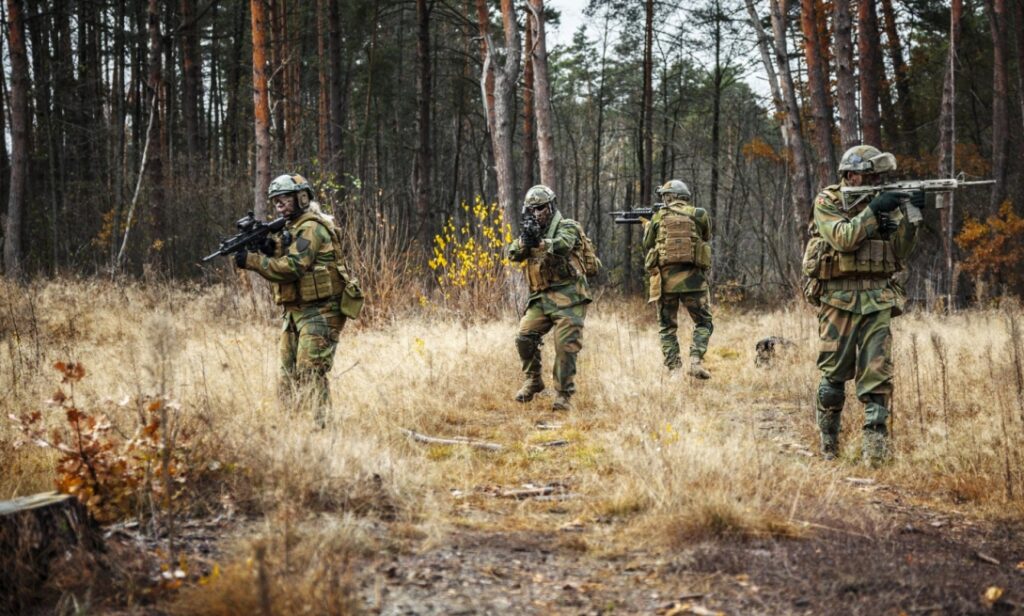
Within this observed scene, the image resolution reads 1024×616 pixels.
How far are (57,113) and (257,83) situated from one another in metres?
15.1

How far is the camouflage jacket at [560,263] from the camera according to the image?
7.03 m

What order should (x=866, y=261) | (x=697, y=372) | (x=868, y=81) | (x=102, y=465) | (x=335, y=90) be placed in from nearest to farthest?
1. (x=102, y=465)
2. (x=866, y=261)
3. (x=697, y=372)
4. (x=868, y=81)
5. (x=335, y=90)

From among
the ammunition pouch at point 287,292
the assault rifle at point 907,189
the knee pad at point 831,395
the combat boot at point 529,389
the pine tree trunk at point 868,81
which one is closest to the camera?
the assault rifle at point 907,189

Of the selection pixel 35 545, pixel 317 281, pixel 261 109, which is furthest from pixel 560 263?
pixel 261 109

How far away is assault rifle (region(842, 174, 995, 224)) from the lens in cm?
491

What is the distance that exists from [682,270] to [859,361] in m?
3.54

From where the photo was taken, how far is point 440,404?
6910 mm

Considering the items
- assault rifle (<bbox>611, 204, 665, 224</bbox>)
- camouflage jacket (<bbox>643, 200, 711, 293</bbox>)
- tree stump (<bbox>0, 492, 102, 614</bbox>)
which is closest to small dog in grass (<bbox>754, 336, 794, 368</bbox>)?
camouflage jacket (<bbox>643, 200, 711, 293</bbox>)

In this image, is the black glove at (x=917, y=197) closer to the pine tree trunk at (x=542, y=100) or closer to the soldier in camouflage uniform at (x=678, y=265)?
the soldier in camouflage uniform at (x=678, y=265)

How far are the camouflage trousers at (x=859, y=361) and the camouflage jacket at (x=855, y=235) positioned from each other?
0.23 feet

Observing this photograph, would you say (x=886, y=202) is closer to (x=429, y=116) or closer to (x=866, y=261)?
(x=866, y=261)

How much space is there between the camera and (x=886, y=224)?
500 centimetres

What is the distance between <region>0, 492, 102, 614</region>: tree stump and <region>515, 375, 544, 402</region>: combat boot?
4527 millimetres

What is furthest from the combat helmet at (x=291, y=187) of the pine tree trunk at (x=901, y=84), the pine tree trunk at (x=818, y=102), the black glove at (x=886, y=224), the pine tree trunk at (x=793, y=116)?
the pine tree trunk at (x=901, y=84)
